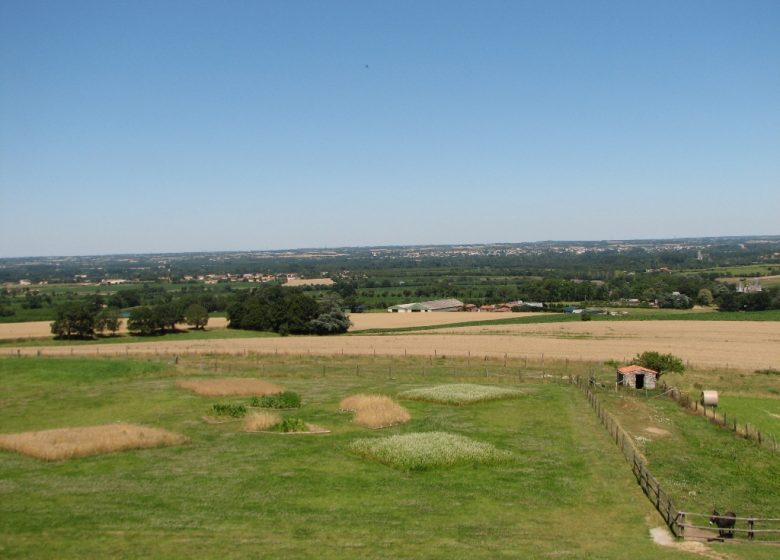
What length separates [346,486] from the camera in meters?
26.6

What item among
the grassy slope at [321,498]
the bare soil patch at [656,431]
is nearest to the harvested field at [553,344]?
the bare soil patch at [656,431]

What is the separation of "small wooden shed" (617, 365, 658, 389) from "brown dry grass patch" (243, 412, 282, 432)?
2745 centimetres

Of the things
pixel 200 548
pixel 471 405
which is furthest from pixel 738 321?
pixel 200 548

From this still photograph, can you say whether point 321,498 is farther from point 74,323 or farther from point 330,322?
point 74,323

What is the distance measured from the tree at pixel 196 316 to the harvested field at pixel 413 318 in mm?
24059

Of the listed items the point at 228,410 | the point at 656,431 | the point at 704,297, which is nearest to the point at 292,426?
the point at 228,410

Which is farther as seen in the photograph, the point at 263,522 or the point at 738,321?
the point at 738,321

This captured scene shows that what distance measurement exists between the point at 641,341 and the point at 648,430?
47343mm

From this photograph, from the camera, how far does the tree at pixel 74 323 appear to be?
94812 millimetres

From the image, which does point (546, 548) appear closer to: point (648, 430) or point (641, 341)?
point (648, 430)

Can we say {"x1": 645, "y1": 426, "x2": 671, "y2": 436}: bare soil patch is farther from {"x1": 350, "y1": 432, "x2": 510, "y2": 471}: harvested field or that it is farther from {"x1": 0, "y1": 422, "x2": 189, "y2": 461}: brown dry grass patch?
{"x1": 0, "y1": 422, "x2": 189, "y2": 461}: brown dry grass patch

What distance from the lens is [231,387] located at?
4794cm

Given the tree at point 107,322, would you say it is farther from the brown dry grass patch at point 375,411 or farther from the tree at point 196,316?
the brown dry grass patch at point 375,411

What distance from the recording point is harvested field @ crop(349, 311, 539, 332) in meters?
112
